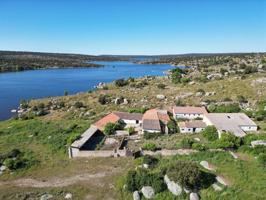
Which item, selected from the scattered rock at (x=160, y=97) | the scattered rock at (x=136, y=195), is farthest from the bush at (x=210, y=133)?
the scattered rock at (x=160, y=97)

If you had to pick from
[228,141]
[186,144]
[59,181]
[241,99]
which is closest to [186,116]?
[186,144]

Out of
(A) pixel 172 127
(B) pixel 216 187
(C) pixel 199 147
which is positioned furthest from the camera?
(A) pixel 172 127

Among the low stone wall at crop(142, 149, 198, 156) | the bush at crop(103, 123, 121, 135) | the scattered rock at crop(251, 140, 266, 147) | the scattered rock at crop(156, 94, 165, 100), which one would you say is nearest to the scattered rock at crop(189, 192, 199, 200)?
the low stone wall at crop(142, 149, 198, 156)

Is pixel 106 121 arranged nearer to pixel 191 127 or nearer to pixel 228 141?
pixel 191 127

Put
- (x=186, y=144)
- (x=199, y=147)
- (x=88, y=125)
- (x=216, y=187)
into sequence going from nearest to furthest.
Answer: (x=216, y=187), (x=199, y=147), (x=186, y=144), (x=88, y=125)

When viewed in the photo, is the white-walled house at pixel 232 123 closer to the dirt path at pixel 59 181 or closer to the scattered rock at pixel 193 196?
the scattered rock at pixel 193 196

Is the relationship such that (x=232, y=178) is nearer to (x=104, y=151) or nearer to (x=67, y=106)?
(x=104, y=151)

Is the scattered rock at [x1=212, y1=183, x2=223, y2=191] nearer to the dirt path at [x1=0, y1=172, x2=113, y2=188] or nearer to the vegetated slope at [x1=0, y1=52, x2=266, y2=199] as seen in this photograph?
the vegetated slope at [x1=0, y1=52, x2=266, y2=199]

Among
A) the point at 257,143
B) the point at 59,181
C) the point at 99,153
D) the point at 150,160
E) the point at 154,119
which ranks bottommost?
the point at 59,181
